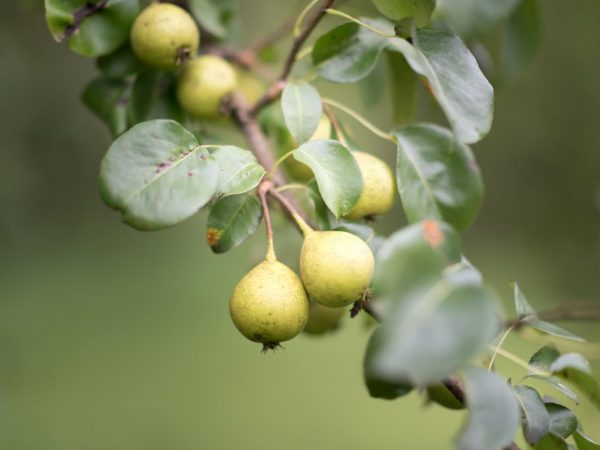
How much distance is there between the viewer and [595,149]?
11.6ft

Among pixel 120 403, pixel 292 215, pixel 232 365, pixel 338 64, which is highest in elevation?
pixel 338 64

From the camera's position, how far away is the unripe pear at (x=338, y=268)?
666 mm

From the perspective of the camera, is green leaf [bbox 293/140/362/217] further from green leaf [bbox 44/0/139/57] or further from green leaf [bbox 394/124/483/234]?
green leaf [bbox 44/0/139/57]

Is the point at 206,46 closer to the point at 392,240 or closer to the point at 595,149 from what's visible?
the point at 392,240

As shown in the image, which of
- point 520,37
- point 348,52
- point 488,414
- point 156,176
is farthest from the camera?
point 520,37

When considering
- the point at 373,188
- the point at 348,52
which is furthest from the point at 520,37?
the point at 373,188

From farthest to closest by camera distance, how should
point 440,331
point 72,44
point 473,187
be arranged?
point 72,44 → point 473,187 → point 440,331

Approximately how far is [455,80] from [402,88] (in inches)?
11.9

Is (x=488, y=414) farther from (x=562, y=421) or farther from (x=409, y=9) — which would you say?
(x=409, y=9)

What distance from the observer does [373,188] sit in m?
0.81

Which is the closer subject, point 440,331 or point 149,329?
point 440,331

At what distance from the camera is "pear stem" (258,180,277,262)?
746mm

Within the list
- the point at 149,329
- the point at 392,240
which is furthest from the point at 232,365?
the point at 392,240

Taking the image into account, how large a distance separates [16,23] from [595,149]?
2.95 meters
